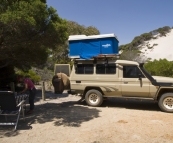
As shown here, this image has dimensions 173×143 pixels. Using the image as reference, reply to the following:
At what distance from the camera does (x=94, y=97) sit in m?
8.16

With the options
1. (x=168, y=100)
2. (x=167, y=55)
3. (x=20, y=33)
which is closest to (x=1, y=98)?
(x=20, y=33)

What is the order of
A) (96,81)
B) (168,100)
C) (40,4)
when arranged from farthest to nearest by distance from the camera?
(96,81), (168,100), (40,4)

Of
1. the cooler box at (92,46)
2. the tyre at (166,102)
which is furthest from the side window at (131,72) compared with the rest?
the tyre at (166,102)

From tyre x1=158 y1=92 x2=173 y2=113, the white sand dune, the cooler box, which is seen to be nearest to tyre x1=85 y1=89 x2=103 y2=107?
the cooler box

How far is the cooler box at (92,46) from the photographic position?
7.45 metres

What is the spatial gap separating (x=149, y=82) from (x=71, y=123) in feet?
11.6

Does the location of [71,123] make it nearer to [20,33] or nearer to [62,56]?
[20,33]

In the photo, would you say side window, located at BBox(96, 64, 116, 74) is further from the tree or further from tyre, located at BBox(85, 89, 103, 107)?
the tree

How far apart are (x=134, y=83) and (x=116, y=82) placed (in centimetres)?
75

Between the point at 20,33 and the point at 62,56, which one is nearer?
the point at 20,33

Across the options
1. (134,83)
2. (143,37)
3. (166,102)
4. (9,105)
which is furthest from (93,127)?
(143,37)

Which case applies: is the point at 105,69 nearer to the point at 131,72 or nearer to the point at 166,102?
the point at 131,72

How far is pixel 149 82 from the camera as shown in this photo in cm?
721

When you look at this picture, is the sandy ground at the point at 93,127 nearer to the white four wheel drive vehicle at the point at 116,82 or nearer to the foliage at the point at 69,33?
the white four wheel drive vehicle at the point at 116,82
